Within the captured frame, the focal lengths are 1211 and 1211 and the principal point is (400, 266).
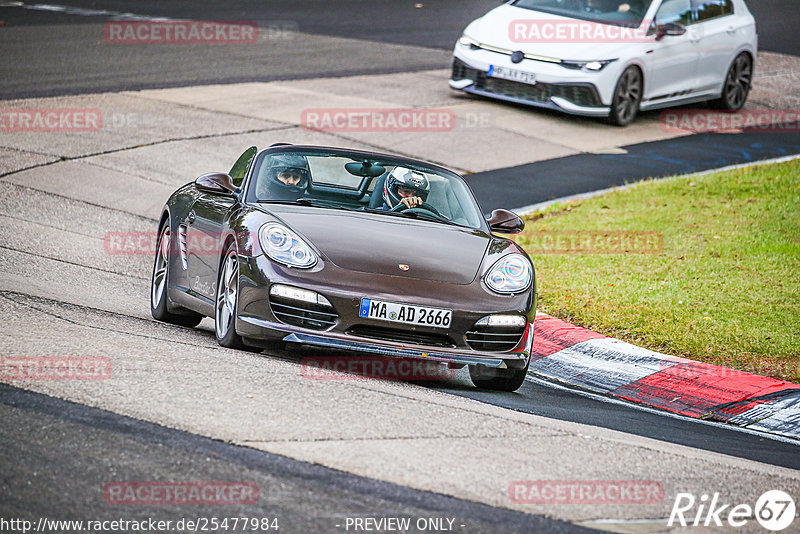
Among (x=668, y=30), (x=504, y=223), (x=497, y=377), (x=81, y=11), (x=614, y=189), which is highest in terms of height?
(x=668, y=30)

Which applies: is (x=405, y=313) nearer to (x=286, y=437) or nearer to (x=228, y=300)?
(x=228, y=300)

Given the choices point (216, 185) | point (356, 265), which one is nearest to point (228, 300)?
point (356, 265)

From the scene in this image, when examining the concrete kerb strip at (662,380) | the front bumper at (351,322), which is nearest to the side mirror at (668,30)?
the concrete kerb strip at (662,380)

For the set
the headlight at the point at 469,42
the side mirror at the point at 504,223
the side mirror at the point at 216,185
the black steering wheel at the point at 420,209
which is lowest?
the side mirror at the point at 504,223

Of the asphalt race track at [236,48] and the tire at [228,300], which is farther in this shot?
the asphalt race track at [236,48]

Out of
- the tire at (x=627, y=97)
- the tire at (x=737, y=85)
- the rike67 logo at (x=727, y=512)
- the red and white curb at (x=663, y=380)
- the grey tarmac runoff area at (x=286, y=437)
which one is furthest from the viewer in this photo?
the tire at (x=737, y=85)

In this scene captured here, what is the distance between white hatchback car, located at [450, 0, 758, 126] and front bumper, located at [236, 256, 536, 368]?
10.8 m

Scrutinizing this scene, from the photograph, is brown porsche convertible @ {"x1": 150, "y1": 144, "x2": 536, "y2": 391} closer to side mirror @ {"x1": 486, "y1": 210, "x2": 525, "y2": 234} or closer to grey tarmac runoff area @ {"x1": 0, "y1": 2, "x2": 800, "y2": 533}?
side mirror @ {"x1": 486, "y1": 210, "x2": 525, "y2": 234}

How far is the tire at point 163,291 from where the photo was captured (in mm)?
8672

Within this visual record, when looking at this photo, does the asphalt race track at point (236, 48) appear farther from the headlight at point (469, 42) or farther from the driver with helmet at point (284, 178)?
the driver with helmet at point (284, 178)

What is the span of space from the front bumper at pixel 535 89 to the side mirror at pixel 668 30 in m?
1.42

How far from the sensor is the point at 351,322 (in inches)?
272

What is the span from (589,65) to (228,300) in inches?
430

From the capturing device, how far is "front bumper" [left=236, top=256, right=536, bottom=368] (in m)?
6.90
